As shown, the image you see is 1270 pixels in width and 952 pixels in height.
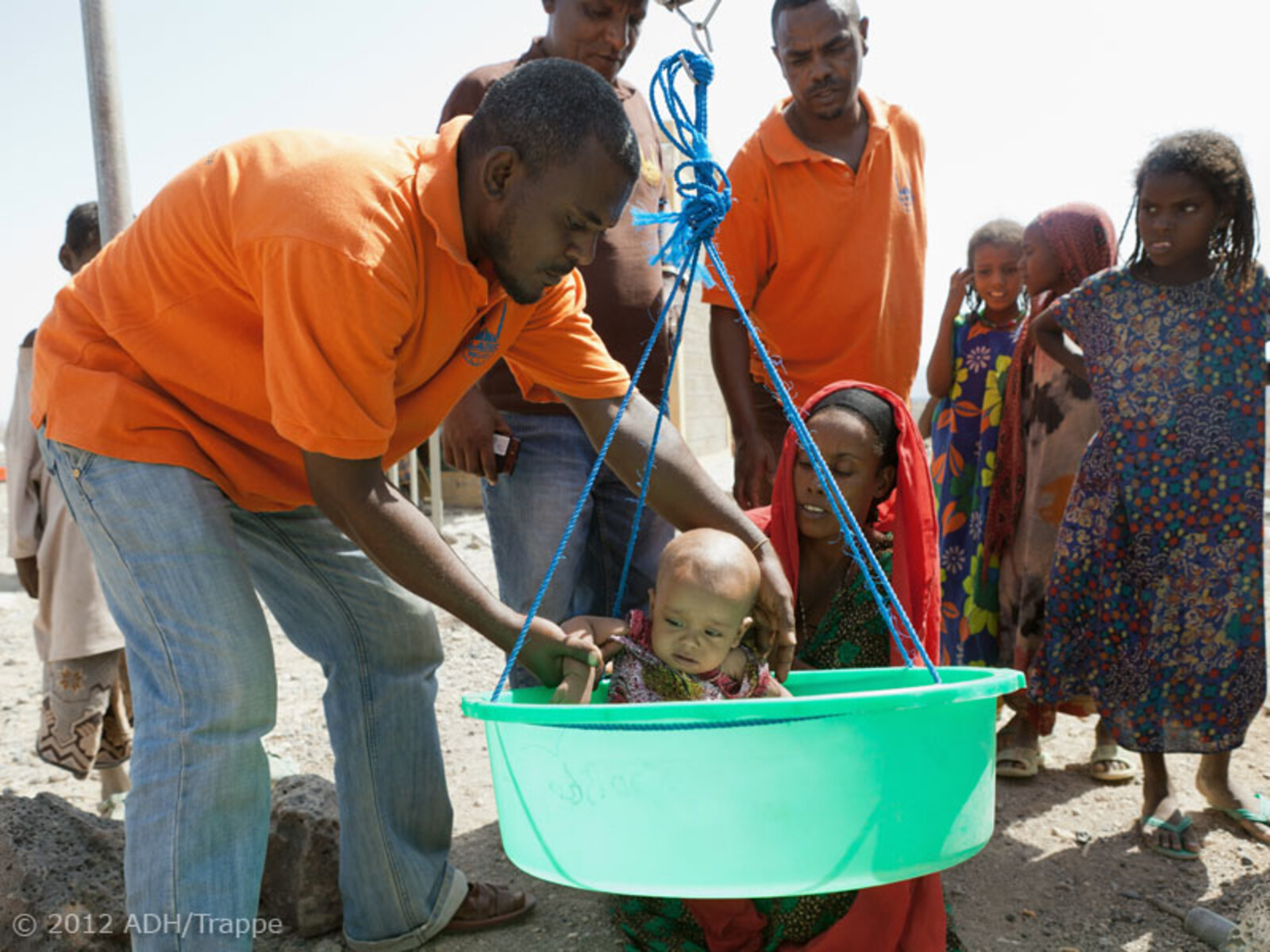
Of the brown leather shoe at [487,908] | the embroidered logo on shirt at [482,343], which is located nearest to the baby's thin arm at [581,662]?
the embroidered logo on shirt at [482,343]

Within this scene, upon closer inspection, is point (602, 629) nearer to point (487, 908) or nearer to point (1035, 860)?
point (487, 908)

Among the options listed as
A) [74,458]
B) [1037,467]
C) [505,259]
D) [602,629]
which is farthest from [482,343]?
[1037,467]

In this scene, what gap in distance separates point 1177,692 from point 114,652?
3281mm

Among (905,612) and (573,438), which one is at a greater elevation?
(573,438)

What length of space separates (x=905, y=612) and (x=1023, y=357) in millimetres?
1545

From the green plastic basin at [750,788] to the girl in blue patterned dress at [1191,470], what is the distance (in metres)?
1.77

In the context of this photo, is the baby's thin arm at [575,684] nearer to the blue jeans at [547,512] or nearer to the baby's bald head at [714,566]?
the baby's bald head at [714,566]

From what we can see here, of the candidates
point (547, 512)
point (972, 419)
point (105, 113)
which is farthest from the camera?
point (972, 419)

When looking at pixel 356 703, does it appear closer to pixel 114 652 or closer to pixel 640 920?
pixel 640 920

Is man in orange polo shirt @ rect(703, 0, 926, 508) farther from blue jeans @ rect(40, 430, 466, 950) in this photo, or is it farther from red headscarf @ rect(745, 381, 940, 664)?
blue jeans @ rect(40, 430, 466, 950)

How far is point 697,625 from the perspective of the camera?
2.16 meters

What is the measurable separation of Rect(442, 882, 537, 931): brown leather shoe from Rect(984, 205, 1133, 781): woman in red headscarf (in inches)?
67.5

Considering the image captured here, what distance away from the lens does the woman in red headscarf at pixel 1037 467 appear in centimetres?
362

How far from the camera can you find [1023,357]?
12.4 ft
